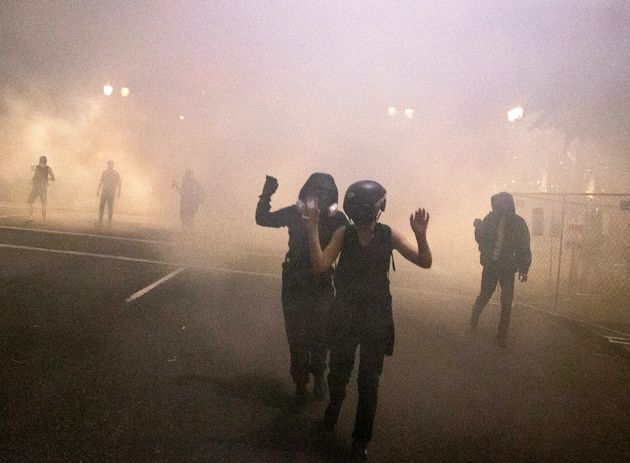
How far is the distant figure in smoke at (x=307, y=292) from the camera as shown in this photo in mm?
3465

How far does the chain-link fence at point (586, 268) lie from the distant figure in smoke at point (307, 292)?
5346mm

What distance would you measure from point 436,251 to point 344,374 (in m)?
12.1

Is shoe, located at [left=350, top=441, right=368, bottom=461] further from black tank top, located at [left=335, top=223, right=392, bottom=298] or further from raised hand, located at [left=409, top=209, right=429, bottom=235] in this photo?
raised hand, located at [left=409, top=209, right=429, bottom=235]

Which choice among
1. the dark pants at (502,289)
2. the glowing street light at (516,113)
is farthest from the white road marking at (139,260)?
the glowing street light at (516,113)

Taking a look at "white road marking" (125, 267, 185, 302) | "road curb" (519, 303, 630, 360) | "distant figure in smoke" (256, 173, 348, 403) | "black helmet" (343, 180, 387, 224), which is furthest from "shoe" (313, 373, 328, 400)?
"road curb" (519, 303, 630, 360)

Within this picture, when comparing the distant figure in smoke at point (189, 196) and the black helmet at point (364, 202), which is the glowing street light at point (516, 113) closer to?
the distant figure in smoke at point (189, 196)

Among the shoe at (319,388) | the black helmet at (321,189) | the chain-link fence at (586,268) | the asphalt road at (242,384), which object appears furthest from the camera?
the chain-link fence at (586,268)

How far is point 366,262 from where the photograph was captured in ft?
9.34

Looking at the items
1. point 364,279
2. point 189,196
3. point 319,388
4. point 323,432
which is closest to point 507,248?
point 319,388

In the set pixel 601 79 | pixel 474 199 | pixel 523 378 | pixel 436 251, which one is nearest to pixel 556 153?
pixel 474 199

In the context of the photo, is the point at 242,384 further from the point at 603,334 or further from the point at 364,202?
the point at 603,334

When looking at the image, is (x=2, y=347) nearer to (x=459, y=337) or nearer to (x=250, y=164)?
(x=459, y=337)

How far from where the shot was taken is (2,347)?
162 inches

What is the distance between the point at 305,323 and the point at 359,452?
987 mm
